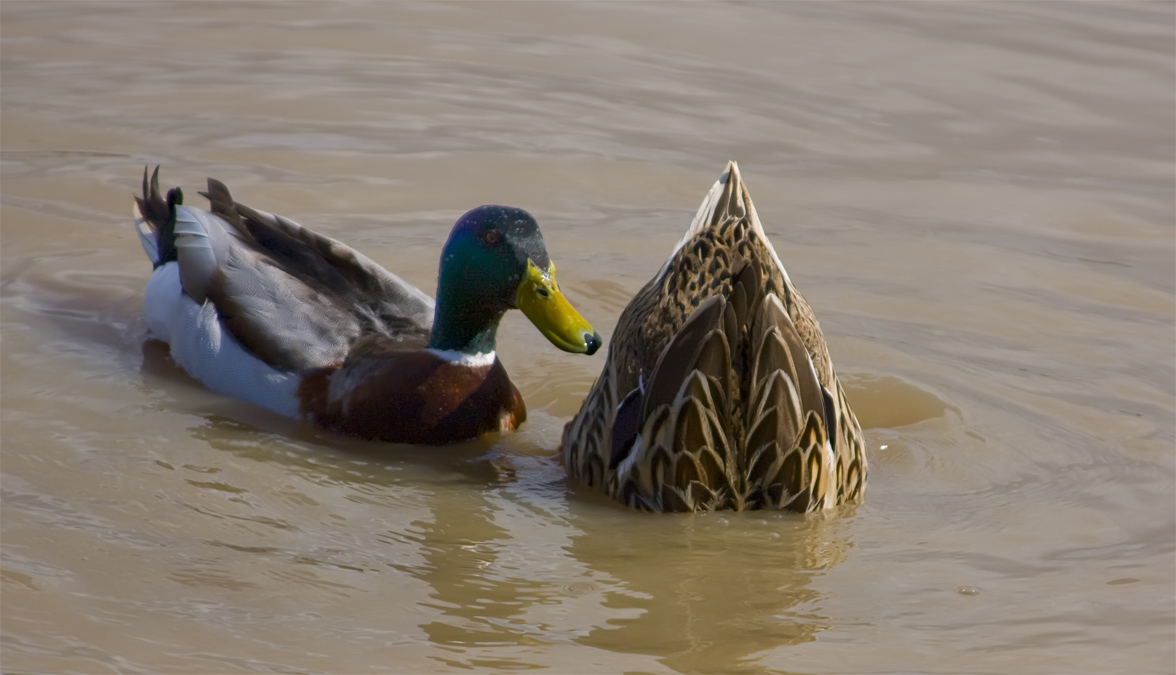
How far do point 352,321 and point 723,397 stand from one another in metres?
2.27

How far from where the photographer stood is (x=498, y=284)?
642cm

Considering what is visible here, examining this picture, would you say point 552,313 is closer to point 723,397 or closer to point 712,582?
point 723,397

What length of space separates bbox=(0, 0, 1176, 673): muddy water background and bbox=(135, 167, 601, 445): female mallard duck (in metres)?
0.19

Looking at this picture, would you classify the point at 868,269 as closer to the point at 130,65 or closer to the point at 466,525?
the point at 466,525

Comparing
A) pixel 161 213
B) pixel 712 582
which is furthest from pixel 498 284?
pixel 161 213

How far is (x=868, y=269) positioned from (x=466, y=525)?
3644 mm

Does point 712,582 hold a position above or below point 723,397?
below

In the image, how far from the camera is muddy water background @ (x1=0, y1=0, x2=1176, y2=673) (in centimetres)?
495

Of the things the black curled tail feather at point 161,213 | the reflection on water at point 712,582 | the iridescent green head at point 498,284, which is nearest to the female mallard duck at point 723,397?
the reflection on water at point 712,582

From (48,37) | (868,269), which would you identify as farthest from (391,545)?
(48,37)

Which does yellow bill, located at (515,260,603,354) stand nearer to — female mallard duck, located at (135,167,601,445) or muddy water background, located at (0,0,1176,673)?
female mallard duck, located at (135,167,601,445)

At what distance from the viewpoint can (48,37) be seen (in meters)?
11.5

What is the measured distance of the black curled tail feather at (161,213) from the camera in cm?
761

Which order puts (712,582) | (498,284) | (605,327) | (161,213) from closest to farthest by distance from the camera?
(712,582), (498,284), (605,327), (161,213)
